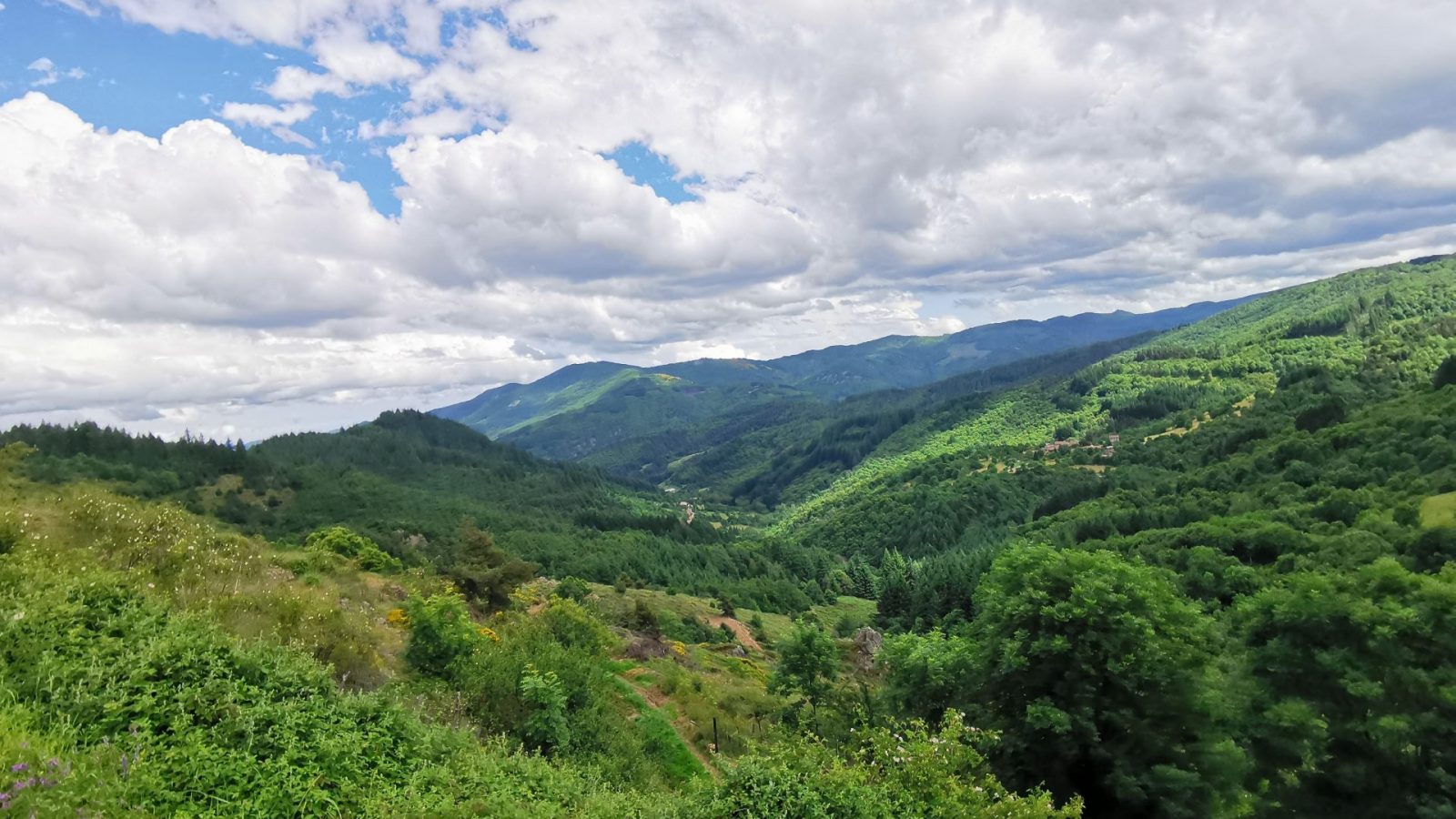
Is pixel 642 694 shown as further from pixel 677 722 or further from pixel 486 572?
pixel 486 572

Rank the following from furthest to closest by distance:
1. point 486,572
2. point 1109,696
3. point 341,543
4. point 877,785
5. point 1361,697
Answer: point 341,543 → point 486,572 → point 1109,696 → point 1361,697 → point 877,785

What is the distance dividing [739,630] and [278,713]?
77.8 m

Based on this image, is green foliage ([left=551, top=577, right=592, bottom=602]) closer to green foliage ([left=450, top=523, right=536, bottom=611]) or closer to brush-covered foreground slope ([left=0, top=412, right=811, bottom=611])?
green foliage ([left=450, top=523, right=536, bottom=611])

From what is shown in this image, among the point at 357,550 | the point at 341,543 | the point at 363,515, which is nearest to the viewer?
the point at 341,543

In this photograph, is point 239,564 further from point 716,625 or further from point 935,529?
point 935,529

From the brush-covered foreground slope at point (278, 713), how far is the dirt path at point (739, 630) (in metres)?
55.5

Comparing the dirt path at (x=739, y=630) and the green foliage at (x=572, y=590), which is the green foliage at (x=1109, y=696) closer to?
the green foliage at (x=572, y=590)

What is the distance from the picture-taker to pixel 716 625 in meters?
81.8

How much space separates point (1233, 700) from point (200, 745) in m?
34.6

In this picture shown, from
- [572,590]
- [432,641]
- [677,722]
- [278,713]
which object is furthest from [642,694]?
[572,590]

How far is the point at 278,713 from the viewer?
1258 centimetres

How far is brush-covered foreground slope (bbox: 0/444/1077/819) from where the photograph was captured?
34.9 feet

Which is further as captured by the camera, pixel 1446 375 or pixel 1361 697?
pixel 1446 375

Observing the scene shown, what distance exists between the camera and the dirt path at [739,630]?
7752cm
